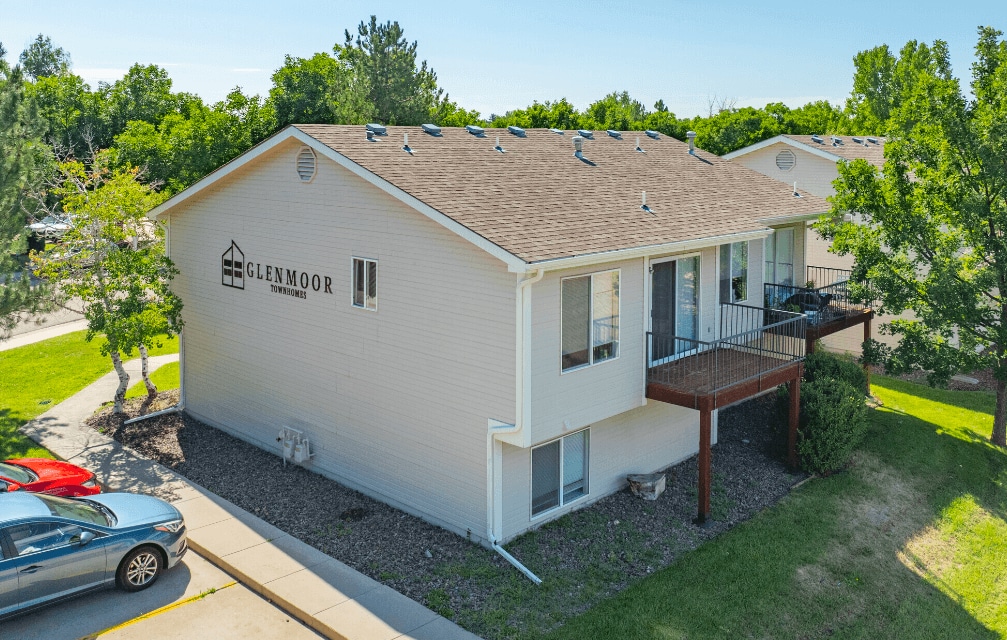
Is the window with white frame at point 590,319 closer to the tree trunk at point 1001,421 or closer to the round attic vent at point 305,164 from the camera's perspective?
the round attic vent at point 305,164

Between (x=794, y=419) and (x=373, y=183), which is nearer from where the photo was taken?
(x=373, y=183)

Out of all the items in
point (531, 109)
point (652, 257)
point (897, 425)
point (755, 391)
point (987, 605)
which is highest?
point (531, 109)

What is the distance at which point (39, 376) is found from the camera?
73.8 feet

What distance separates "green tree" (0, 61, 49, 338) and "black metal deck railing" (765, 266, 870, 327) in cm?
1632

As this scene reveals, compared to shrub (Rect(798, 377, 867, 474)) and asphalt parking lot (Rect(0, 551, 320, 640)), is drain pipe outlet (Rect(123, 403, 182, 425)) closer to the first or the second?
asphalt parking lot (Rect(0, 551, 320, 640))

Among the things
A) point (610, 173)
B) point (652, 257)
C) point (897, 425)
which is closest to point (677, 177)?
point (610, 173)

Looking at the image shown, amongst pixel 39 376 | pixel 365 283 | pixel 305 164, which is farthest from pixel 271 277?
pixel 39 376

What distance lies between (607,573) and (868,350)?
1010 centimetres

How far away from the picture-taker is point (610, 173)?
18.1m

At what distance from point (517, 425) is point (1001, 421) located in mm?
12852

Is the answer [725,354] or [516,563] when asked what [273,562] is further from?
[725,354]

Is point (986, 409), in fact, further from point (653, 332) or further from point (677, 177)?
point (653, 332)

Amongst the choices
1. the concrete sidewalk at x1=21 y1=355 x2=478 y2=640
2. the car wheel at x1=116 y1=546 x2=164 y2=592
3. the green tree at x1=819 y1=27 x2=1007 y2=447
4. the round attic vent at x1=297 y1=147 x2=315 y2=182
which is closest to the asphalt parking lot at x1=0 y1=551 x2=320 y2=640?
the car wheel at x1=116 y1=546 x2=164 y2=592

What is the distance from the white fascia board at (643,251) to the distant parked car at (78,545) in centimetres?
654
